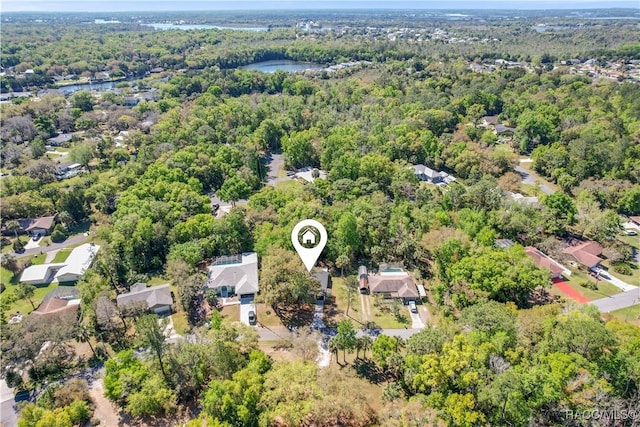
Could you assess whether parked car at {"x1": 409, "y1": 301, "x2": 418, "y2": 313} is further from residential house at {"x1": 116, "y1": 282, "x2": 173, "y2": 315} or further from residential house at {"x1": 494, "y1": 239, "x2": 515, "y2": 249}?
residential house at {"x1": 116, "y1": 282, "x2": 173, "y2": 315}

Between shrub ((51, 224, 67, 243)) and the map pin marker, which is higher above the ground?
the map pin marker

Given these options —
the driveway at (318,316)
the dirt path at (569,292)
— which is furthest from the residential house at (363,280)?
the dirt path at (569,292)

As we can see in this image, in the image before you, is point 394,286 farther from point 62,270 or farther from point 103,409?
point 62,270

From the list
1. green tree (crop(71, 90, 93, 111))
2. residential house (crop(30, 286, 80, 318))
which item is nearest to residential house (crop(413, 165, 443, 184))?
residential house (crop(30, 286, 80, 318))

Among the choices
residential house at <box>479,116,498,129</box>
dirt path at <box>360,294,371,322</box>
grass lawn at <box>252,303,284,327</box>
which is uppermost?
residential house at <box>479,116,498,129</box>

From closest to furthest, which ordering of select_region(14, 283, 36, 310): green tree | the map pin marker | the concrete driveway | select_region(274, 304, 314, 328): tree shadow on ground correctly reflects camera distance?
1. select_region(274, 304, 314, 328): tree shadow on ground
2. the concrete driveway
3. select_region(14, 283, 36, 310): green tree
4. the map pin marker

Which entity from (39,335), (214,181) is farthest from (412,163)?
(39,335)

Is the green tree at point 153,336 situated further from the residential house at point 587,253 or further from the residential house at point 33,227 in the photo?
the residential house at point 587,253
